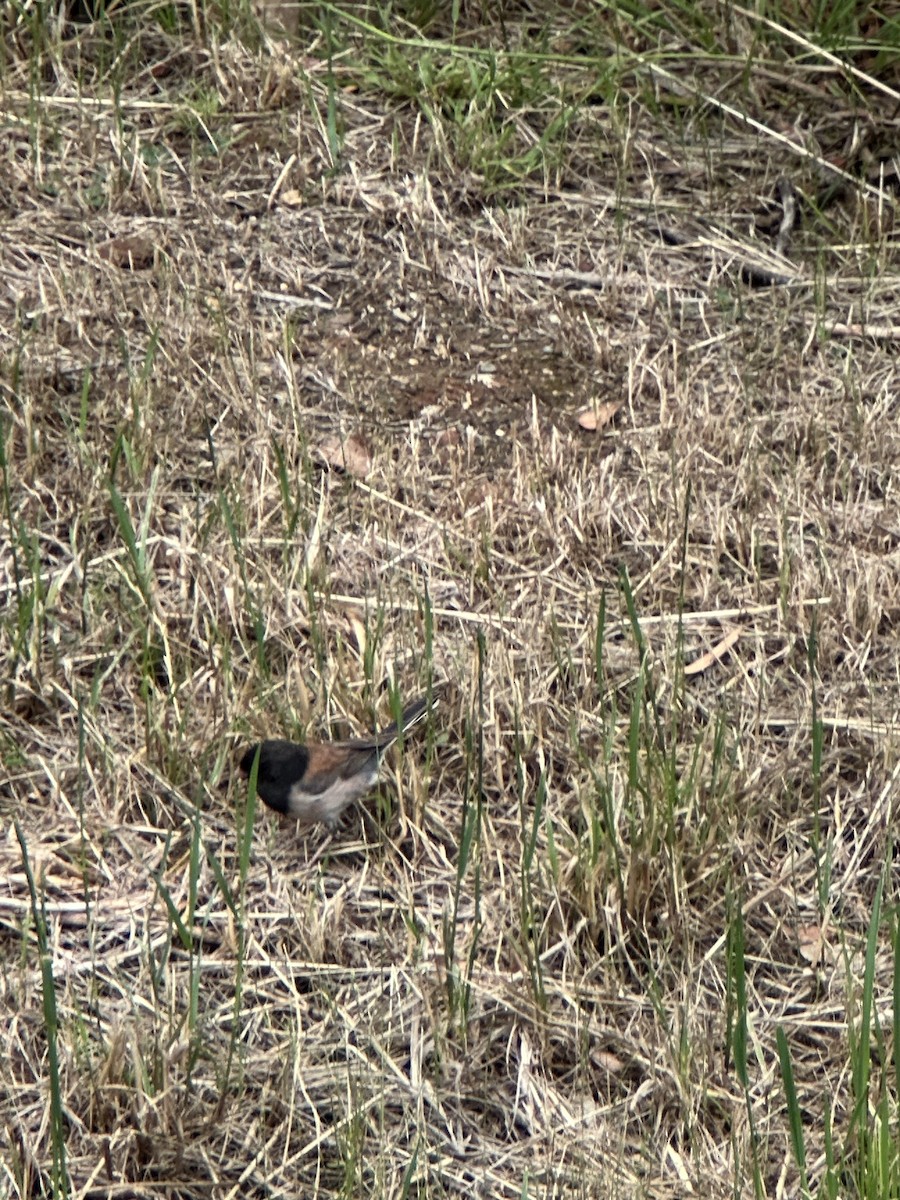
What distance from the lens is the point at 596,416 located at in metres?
4.01

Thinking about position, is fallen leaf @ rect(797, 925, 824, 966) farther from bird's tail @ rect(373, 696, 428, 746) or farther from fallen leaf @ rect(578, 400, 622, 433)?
fallen leaf @ rect(578, 400, 622, 433)

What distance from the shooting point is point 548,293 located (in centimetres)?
436

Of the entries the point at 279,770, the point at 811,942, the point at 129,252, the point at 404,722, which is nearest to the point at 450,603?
the point at 404,722

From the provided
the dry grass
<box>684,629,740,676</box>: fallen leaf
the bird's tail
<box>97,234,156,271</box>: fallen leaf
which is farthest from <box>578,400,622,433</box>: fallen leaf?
<box>97,234,156,271</box>: fallen leaf

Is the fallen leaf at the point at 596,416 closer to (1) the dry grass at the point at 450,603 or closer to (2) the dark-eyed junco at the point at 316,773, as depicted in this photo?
(1) the dry grass at the point at 450,603

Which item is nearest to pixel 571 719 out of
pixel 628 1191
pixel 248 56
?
pixel 628 1191

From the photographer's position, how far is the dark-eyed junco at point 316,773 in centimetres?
296

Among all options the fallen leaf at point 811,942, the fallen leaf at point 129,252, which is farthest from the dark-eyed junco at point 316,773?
the fallen leaf at point 129,252

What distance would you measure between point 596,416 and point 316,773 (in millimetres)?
Result: 1390

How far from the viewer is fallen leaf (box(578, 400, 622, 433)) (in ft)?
13.1

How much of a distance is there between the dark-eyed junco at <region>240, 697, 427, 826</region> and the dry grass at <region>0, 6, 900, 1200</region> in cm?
9

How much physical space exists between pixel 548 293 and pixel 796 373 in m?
0.66

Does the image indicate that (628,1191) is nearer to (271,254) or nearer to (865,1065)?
(865,1065)

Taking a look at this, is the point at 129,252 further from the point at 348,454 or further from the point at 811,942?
the point at 811,942
